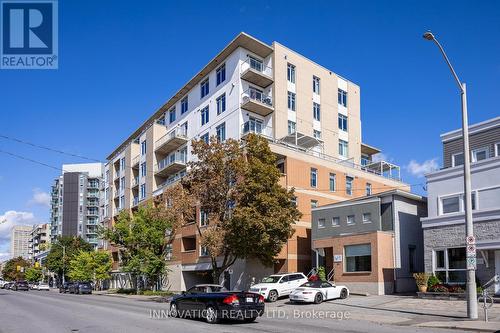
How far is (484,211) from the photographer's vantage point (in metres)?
27.0

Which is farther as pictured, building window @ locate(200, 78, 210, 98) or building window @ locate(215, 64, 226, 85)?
building window @ locate(200, 78, 210, 98)

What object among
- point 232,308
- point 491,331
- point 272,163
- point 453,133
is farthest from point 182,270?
point 491,331

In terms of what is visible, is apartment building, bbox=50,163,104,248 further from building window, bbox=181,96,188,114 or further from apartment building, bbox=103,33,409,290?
building window, bbox=181,96,188,114

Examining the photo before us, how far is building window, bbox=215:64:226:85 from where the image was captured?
51.2 meters

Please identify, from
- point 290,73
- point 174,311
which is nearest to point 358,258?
point 174,311

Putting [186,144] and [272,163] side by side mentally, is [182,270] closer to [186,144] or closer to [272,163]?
[186,144]

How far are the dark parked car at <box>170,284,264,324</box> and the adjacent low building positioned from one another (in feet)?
52.2

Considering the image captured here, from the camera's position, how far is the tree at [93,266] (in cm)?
6569

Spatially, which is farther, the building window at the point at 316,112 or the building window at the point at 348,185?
the building window at the point at 316,112

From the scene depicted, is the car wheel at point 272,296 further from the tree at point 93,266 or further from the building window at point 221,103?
the tree at point 93,266

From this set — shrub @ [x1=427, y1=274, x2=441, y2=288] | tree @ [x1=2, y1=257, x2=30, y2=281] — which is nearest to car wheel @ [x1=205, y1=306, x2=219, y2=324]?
shrub @ [x1=427, y1=274, x2=441, y2=288]

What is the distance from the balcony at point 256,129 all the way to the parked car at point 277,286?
52.0 feet

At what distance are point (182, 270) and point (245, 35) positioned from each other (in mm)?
23598

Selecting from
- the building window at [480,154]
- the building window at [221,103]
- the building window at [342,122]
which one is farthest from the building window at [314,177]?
the building window at [480,154]
